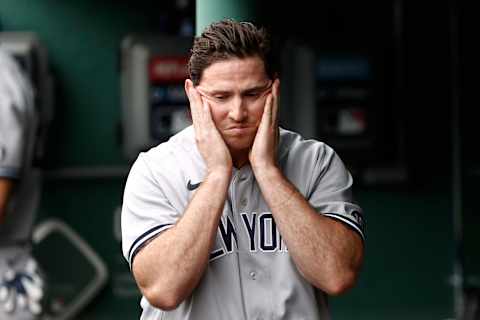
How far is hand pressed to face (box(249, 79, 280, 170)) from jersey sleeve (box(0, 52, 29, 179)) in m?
1.99

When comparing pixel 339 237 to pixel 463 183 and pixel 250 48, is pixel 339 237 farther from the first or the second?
pixel 463 183

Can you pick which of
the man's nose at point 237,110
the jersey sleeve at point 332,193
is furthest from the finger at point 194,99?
the jersey sleeve at point 332,193

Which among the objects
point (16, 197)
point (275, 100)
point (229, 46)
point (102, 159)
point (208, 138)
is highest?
point (229, 46)

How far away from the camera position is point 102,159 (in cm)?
788

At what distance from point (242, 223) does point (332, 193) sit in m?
0.28

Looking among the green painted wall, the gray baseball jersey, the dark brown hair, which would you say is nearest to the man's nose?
the dark brown hair

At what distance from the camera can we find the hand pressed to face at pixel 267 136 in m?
3.35

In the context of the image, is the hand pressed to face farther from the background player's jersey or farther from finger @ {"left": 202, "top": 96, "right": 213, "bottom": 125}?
the background player's jersey

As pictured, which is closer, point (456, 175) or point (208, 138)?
point (208, 138)

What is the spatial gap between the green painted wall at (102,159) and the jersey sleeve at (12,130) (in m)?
2.62

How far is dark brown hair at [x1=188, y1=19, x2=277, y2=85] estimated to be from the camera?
3.26 metres

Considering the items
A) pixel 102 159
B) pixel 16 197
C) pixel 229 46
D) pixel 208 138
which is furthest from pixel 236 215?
pixel 102 159

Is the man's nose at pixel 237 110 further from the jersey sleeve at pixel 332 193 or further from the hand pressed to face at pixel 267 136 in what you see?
the jersey sleeve at pixel 332 193

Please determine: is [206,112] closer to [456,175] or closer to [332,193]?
[332,193]
